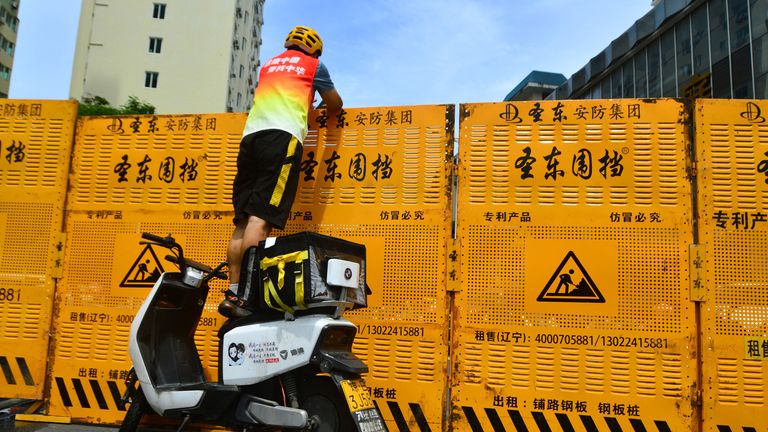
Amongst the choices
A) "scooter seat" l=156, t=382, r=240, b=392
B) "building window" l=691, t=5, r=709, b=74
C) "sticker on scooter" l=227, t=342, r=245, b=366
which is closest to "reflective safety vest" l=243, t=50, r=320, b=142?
"sticker on scooter" l=227, t=342, r=245, b=366

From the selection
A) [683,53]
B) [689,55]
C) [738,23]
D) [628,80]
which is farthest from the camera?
[628,80]

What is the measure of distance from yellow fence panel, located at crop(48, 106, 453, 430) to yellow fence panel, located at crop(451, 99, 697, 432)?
0.85ft

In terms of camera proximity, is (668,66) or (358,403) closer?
(358,403)

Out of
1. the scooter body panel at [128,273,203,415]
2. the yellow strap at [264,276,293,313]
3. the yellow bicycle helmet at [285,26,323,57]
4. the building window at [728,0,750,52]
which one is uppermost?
the building window at [728,0,750,52]

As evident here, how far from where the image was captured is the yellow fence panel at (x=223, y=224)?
4270 mm

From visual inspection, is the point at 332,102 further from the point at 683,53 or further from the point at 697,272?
the point at 683,53

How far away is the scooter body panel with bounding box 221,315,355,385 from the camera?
10.0 feet

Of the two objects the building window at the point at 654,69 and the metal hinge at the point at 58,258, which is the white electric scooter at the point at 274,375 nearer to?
the metal hinge at the point at 58,258

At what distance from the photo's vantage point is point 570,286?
162 inches

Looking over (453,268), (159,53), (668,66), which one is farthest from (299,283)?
(159,53)

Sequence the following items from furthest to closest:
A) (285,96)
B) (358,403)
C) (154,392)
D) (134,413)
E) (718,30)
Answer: (718,30), (285,96), (134,413), (154,392), (358,403)

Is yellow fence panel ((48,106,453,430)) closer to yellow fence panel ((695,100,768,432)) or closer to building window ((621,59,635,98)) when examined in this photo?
yellow fence panel ((695,100,768,432))

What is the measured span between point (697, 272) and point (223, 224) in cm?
358

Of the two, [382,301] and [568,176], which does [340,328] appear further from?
[568,176]
